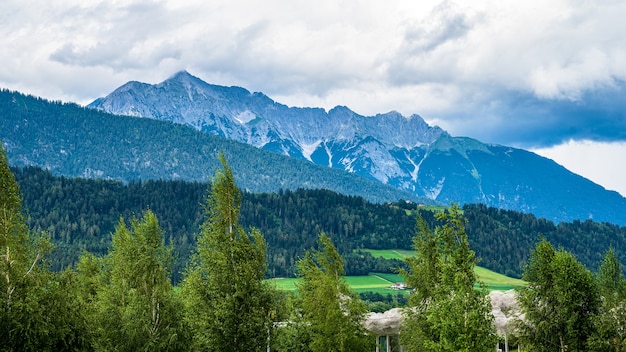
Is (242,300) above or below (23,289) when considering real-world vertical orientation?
below

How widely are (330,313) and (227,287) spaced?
867 centimetres

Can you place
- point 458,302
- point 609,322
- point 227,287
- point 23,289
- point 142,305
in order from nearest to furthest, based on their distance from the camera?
point 458,302 < point 23,289 < point 227,287 < point 609,322 < point 142,305

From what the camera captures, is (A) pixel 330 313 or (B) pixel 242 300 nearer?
(B) pixel 242 300

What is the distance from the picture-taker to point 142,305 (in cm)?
4741

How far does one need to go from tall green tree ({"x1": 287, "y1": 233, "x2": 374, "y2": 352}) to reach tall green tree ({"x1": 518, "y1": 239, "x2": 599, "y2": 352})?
11.4m

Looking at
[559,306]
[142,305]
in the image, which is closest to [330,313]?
[142,305]

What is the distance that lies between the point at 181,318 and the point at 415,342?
16.2 metres

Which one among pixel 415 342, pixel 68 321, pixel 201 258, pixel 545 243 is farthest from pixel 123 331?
pixel 545 243

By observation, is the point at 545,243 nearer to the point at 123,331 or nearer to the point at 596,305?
the point at 596,305

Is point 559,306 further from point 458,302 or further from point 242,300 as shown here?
point 242,300

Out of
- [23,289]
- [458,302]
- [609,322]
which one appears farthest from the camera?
[609,322]

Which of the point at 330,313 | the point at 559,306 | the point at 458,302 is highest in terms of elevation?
the point at 458,302

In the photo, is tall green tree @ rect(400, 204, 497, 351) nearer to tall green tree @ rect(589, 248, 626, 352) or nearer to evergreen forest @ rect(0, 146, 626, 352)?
evergreen forest @ rect(0, 146, 626, 352)

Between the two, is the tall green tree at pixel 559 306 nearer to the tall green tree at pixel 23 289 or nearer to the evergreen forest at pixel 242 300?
the evergreen forest at pixel 242 300
